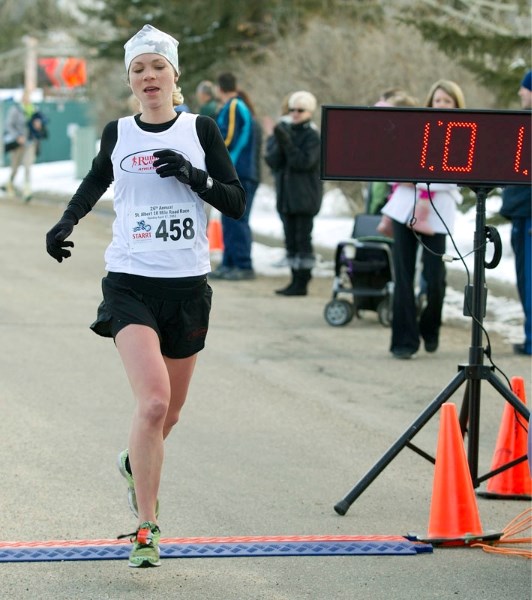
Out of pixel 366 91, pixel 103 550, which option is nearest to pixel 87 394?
pixel 103 550

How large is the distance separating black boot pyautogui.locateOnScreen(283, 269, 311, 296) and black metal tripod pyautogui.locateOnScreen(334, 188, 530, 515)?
783 centimetres

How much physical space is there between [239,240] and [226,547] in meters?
9.76

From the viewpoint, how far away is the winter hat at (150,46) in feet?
19.4

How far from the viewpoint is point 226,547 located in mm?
6109

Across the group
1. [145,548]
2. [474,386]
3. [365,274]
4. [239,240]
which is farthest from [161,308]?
[239,240]

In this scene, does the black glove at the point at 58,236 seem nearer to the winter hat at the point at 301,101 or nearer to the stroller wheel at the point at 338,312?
the stroller wheel at the point at 338,312

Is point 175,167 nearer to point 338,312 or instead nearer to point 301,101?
point 338,312

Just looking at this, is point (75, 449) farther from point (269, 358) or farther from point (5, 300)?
point (5, 300)

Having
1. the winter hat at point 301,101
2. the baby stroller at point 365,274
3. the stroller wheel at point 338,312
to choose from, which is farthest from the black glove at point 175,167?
the winter hat at point 301,101

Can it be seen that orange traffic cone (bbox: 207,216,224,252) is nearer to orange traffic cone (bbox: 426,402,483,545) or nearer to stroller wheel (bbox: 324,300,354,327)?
stroller wheel (bbox: 324,300,354,327)

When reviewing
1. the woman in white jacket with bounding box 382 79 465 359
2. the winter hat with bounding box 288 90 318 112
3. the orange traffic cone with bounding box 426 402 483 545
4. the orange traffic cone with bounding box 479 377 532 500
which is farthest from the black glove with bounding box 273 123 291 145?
the orange traffic cone with bounding box 426 402 483 545

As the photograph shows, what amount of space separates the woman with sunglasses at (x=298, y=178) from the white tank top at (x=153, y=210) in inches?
337

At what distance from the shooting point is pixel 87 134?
3175cm

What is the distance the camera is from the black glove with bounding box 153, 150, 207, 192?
222 inches
